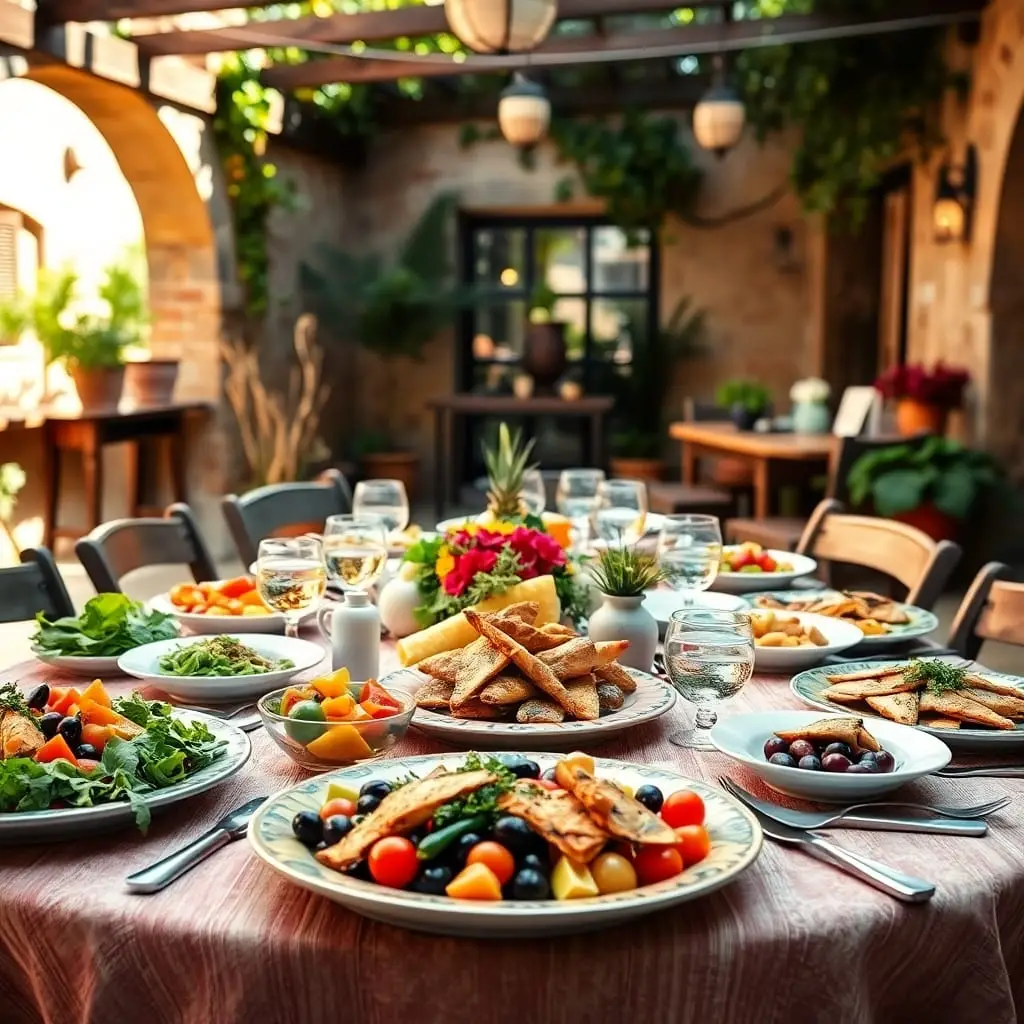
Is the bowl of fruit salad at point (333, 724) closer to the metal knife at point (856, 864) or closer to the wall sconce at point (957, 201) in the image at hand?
the metal knife at point (856, 864)

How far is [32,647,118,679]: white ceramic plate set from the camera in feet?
5.92

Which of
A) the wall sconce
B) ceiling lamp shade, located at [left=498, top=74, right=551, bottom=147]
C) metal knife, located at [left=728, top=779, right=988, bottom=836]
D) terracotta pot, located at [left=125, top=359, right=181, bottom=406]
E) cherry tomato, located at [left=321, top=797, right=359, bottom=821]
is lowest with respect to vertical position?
metal knife, located at [left=728, top=779, right=988, bottom=836]

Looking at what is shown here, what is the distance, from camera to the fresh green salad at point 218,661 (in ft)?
5.58

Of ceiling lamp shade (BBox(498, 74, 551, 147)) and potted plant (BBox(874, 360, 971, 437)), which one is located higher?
ceiling lamp shade (BBox(498, 74, 551, 147))

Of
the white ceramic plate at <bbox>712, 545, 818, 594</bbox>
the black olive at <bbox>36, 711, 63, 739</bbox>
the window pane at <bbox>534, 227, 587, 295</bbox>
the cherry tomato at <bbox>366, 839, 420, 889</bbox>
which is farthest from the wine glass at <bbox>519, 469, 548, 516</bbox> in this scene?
the window pane at <bbox>534, 227, 587, 295</bbox>

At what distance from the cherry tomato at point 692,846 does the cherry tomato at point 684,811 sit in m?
0.06

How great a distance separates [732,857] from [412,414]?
8.17m

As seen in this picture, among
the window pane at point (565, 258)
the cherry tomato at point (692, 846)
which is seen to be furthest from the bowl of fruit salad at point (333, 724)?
the window pane at point (565, 258)

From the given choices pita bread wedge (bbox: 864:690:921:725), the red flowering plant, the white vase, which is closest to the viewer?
pita bread wedge (bbox: 864:690:921:725)

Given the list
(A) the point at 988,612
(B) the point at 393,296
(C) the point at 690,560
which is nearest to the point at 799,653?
(C) the point at 690,560

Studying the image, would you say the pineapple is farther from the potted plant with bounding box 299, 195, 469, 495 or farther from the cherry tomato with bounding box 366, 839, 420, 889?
the potted plant with bounding box 299, 195, 469, 495

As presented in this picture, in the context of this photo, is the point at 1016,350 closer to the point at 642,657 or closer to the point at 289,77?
the point at 289,77

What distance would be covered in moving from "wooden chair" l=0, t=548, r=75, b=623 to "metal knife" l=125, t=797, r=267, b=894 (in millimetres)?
999

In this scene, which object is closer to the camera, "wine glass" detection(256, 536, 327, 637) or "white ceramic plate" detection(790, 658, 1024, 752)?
"white ceramic plate" detection(790, 658, 1024, 752)
